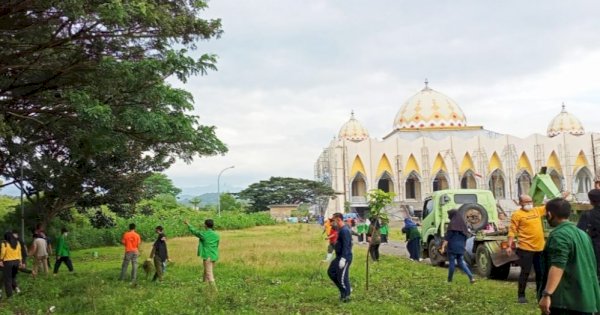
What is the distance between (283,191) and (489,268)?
5114 cm

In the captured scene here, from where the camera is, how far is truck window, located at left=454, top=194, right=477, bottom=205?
52.6ft

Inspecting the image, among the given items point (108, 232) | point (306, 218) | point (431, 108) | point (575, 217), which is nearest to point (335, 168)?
point (306, 218)

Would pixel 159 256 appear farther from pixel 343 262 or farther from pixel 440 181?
pixel 440 181

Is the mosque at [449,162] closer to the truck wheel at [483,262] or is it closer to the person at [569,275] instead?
the truck wheel at [483,262]

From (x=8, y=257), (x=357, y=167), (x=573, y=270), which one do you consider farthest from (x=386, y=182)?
(x=573, y=270)

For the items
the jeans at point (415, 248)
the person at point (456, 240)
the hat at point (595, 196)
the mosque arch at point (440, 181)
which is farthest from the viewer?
the mosque arch at point (440, 181)

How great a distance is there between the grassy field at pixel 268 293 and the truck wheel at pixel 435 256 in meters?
0.58

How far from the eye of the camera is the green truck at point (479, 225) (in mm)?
12328

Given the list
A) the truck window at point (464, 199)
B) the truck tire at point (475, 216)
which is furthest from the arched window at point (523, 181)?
the truck tire at point (475, 216)

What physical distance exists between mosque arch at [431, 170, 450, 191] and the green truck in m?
50.8

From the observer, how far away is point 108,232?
29.7 metres

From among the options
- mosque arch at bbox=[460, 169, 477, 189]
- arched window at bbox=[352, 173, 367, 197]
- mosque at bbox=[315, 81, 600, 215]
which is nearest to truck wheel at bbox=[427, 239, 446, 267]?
mosque at bbox=[315, 81, 600, 215]

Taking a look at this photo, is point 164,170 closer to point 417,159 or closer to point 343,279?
point 343,279

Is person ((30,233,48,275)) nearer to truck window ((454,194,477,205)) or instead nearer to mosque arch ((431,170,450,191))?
truck window ((454,194,477,205))
